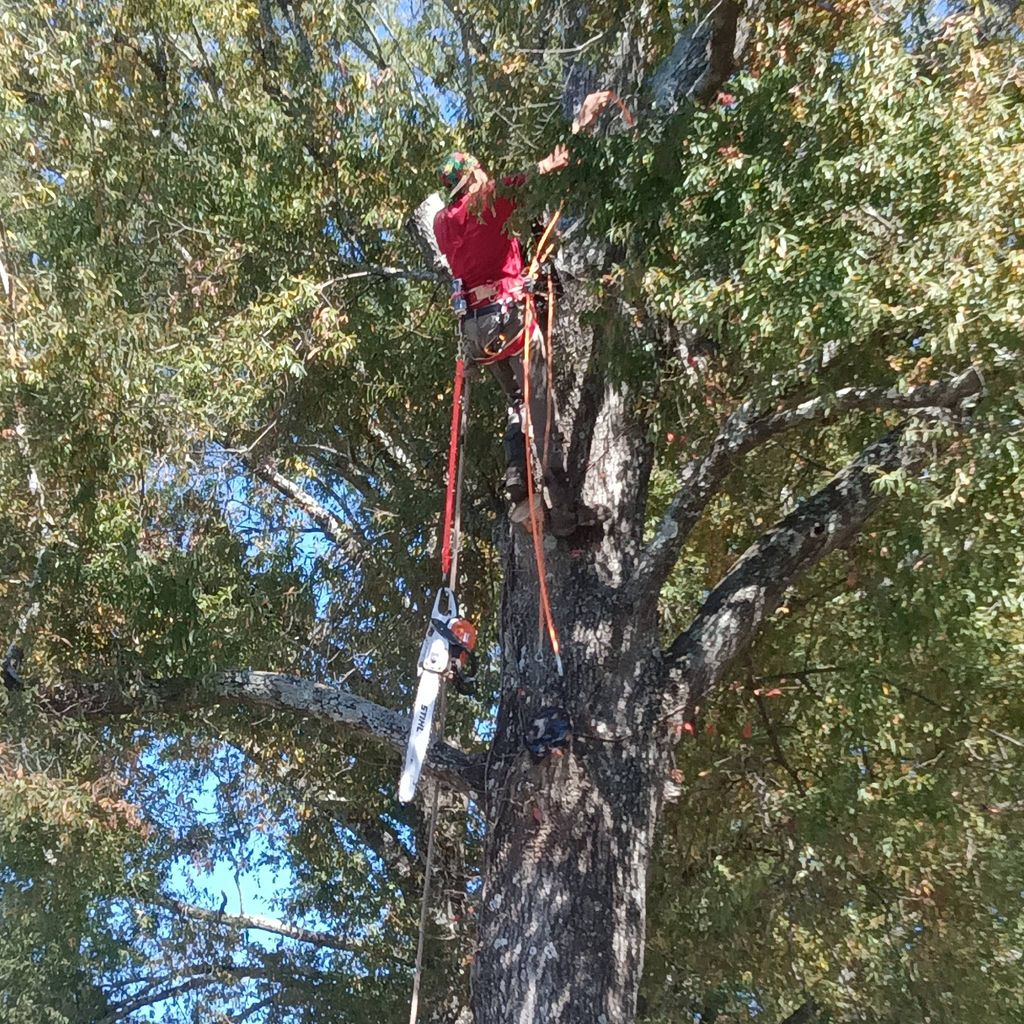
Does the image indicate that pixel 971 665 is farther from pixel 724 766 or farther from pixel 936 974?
pixel 936 974

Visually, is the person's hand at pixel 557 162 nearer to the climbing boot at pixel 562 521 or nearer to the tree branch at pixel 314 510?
the climbing boot at pixel 562 521

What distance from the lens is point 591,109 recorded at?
3.51 meters

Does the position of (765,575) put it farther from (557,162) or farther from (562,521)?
(557,162)

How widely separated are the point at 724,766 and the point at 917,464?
2.21 m

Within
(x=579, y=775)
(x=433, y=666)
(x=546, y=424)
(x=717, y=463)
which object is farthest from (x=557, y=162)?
(x=579, y=775)

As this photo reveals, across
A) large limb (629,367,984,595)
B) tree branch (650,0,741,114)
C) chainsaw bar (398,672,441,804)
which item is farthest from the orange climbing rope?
tree branch (650,0,741,114)

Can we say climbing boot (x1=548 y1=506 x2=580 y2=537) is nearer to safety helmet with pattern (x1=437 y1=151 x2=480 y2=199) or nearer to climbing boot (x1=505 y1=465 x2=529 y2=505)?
climbing boot (x1=505 y1=465 x2=529 y2=505)

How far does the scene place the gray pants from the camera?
3.79 m

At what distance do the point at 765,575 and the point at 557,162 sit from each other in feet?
6.22

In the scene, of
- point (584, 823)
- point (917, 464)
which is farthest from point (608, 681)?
point (917, 464)

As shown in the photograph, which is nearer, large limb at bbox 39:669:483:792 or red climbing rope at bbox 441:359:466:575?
red climbing rope at bbox 441:359:466:575

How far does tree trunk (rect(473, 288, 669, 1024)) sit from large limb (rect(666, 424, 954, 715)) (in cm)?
18

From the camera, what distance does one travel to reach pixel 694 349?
411 centimetres

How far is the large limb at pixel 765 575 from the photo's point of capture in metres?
3.96
